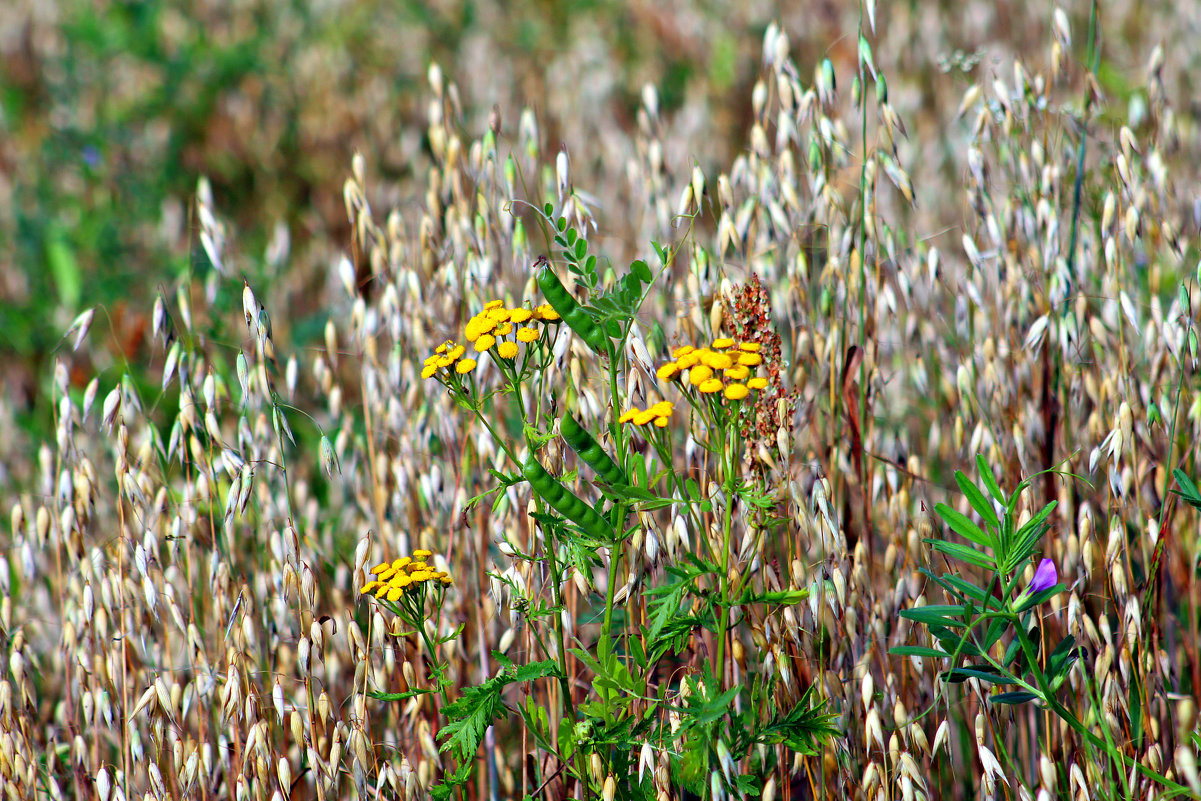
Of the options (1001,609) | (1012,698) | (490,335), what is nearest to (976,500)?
(1001,609)

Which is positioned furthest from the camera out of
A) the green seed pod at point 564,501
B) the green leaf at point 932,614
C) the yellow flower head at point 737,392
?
the green leaf at point 932,614

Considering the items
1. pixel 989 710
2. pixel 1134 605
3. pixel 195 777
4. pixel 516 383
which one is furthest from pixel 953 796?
pixel 195 777

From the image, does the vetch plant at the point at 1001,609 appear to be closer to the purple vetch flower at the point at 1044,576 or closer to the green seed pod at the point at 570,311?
the purple vetch flower at the point at 1044,576

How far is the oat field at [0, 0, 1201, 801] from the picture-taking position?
52.9 inches

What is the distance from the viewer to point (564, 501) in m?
1.27

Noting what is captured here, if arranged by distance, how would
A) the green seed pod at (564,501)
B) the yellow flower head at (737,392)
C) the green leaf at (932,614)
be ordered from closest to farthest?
the yellow flower head at (737,392) < the green seed pod at (564,501) < the green leaf at (932,614)

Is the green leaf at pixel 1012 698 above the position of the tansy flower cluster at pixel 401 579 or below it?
below

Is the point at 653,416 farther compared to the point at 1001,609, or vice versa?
the point at 1001,609

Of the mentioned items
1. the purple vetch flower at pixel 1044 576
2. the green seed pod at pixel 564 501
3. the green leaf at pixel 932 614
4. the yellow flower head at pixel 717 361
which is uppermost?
the yellow flower head at pixel 717 361

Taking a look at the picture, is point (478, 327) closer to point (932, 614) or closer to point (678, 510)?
point (678, 510)

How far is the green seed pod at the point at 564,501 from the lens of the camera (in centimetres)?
123

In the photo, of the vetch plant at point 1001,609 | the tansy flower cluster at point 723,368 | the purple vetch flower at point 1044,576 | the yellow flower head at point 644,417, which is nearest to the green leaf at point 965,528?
the vetch plant at point 1001,609

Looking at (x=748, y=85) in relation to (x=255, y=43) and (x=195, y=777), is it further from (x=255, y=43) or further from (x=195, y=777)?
(x=195, y=777)

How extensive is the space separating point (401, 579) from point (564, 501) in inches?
9.3
